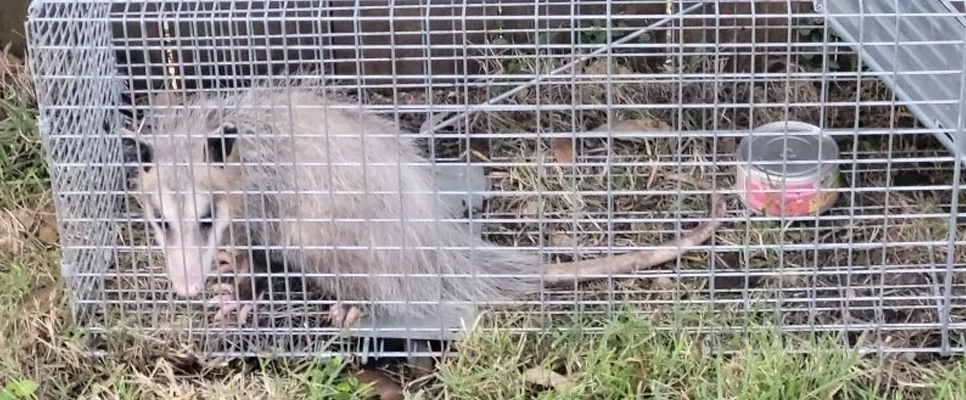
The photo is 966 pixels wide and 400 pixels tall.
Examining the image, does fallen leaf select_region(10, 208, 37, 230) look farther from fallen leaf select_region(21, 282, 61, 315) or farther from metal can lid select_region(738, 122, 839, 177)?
metal can lid select_region(738, 122, 839, 177)

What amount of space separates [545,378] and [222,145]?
2.72ft

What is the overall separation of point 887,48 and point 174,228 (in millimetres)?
1560

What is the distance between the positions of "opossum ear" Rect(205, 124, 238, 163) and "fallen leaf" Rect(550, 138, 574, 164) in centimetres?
102

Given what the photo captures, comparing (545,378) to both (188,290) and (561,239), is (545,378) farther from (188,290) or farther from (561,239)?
(188,290)

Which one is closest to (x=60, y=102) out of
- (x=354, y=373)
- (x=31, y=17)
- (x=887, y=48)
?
(x=31, y=17)

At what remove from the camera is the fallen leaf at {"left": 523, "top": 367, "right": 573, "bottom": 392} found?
9.98 ft

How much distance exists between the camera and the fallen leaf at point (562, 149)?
3920mm

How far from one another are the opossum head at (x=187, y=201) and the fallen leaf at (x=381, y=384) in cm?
40

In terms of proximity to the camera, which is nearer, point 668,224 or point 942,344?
point 942,344

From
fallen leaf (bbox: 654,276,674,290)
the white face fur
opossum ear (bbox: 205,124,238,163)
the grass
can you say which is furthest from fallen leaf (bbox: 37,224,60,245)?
fallen leaf (bbox: 654,276,674,290)

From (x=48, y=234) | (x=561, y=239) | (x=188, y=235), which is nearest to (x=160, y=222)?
(x=188, y=235)

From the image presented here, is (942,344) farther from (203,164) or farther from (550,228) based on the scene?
(203,164)

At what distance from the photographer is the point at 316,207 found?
3199 mm

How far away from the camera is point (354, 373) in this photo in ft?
10.4
